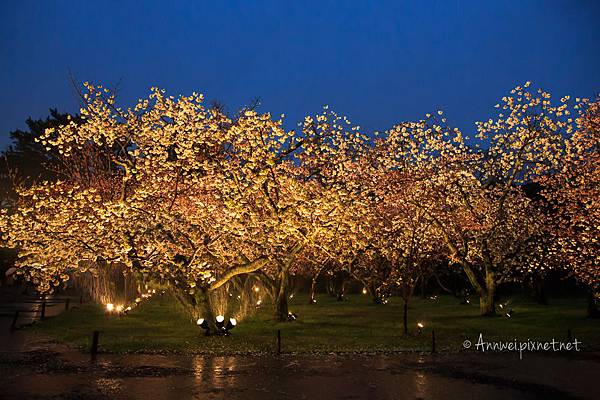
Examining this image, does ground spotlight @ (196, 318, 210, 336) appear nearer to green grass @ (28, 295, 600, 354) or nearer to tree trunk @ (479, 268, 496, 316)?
green grass @ (28, 295, 600, 354)

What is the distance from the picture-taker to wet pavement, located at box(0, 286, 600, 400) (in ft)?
42.5

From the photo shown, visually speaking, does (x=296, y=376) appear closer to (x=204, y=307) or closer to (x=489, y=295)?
(x=204, y=307)

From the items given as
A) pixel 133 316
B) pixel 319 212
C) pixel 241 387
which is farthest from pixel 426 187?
pixel 241 387

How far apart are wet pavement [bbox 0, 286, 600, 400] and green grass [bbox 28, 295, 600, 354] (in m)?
2.07

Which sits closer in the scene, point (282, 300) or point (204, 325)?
point (204, 325)

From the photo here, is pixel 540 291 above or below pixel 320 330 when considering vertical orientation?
above

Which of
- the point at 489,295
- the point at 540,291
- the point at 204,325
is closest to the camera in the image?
the point at 204,325

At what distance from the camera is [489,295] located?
1328 inches

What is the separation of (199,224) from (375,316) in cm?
1436

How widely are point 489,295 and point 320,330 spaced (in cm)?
1283

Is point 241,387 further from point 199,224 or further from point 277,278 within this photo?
point 277,278

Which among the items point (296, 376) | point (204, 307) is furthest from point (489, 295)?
point (296, 376)

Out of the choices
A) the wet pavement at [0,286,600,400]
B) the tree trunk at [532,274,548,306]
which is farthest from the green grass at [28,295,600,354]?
the tree trunk at [532,274,548,306]

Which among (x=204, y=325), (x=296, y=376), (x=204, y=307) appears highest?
(x=204, y=307)
